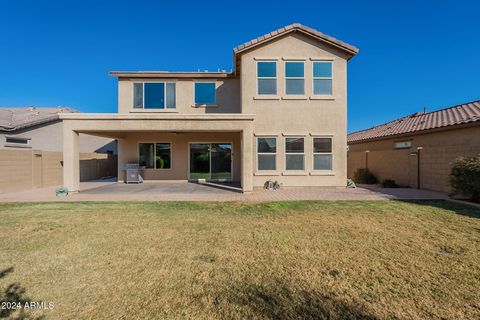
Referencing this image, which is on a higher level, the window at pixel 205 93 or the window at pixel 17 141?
the window at pixel 205 93

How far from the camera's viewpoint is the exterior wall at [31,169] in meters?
12.6

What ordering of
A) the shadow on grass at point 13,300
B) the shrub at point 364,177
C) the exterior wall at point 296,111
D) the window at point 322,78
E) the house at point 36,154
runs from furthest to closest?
the shrub at point 364,177 → the window at point 322,78 → the exterior wall at point 296,111 → the house at point 36,154 → the shadow on grass at point 13,300

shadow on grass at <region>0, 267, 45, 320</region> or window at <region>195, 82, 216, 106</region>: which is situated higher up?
window at <region>195, 82, 216, 106</region>

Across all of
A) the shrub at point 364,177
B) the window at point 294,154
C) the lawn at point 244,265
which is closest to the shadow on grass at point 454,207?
the lawn at point 244,265

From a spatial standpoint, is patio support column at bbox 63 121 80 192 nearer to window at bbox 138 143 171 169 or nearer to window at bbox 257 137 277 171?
window at bbox 138 143 171 169

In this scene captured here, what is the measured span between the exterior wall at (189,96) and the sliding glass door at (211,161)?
2.41 meters

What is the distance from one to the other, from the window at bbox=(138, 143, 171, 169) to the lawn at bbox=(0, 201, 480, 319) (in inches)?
357

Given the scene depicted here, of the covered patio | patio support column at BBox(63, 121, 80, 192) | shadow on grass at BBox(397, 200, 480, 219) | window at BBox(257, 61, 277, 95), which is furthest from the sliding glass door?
shadow on grass at BBox(397, 200, 480, 219)

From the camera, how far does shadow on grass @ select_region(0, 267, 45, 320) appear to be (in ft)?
10.6

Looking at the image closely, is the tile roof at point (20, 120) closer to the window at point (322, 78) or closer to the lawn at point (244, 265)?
the lawn at point (244, 265)

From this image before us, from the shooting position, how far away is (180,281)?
412cm

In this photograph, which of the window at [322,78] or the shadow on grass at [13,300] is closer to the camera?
the shadow on grass at [13,300]

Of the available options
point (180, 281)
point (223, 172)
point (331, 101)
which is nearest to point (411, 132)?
point (331, 101)

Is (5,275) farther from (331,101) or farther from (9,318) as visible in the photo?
(331,101)
